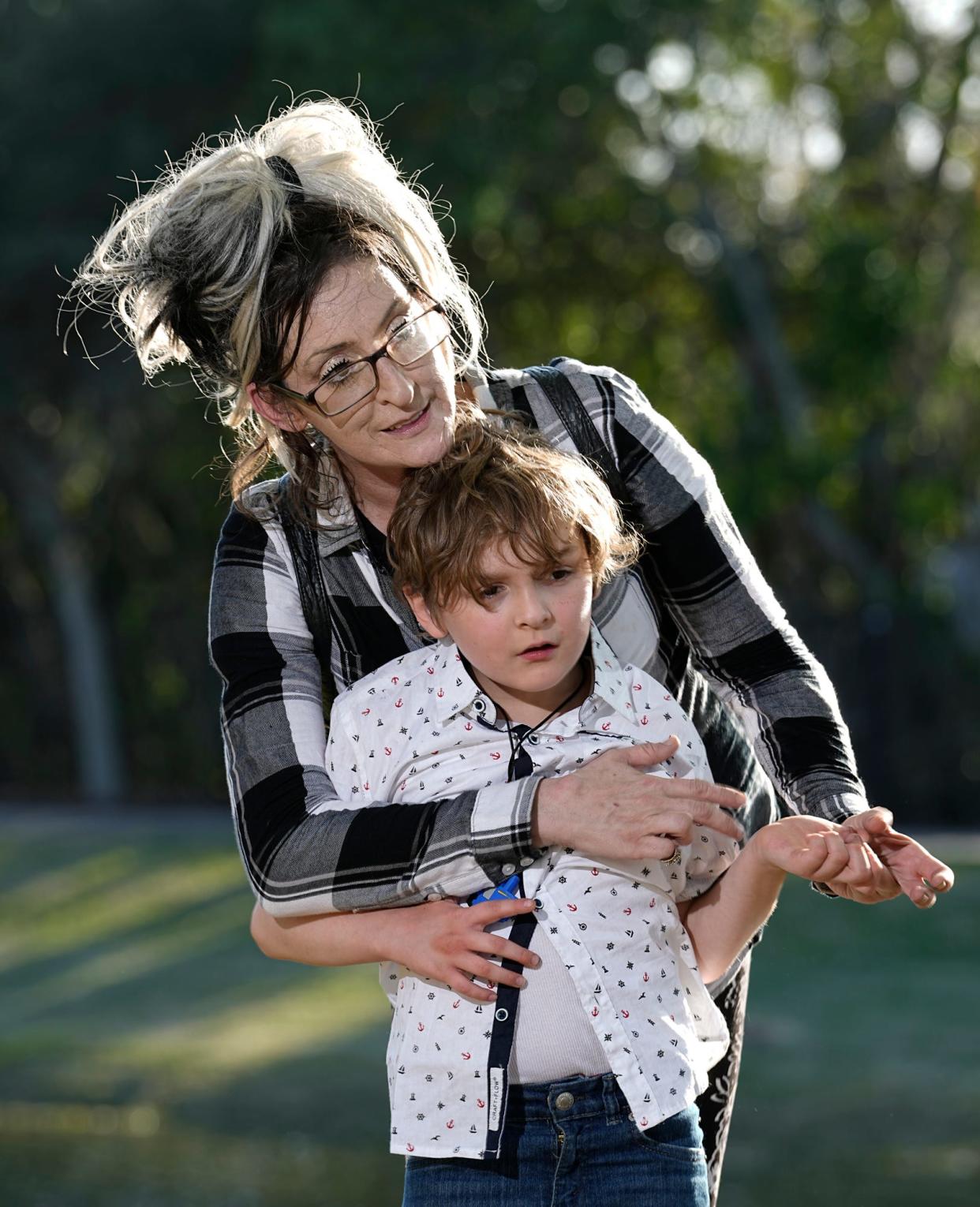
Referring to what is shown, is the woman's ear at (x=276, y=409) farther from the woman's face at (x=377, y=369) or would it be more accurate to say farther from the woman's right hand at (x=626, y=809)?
the woman's right hand at (x=626, y=809)

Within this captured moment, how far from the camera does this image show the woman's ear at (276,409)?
7.84 ft

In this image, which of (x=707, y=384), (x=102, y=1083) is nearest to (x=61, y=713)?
(x=707, y=384)

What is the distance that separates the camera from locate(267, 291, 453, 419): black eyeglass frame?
2.29 meters

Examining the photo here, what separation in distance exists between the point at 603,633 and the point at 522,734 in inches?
7.4

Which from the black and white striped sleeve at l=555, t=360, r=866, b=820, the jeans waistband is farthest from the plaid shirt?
the jeans waistband

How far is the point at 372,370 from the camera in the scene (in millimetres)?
2287

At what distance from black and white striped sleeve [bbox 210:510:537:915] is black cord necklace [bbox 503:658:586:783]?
14cm

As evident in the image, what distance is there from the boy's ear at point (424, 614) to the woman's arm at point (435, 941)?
37 centimetres

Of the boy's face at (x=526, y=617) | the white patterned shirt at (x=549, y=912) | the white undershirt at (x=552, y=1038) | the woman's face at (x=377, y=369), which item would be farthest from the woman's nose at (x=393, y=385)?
the white undershirt at (x=552, y=1038)

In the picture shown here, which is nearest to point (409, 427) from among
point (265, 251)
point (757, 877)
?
point (265, 251)

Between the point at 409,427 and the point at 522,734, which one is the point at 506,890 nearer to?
the point at 522,734

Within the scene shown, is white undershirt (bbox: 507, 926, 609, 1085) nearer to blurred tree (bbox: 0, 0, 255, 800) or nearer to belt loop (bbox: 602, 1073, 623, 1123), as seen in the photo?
belt loop (bbox: 602, 1073, 623, 1123)

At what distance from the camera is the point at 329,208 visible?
2.32m

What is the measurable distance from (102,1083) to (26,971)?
2290mm
